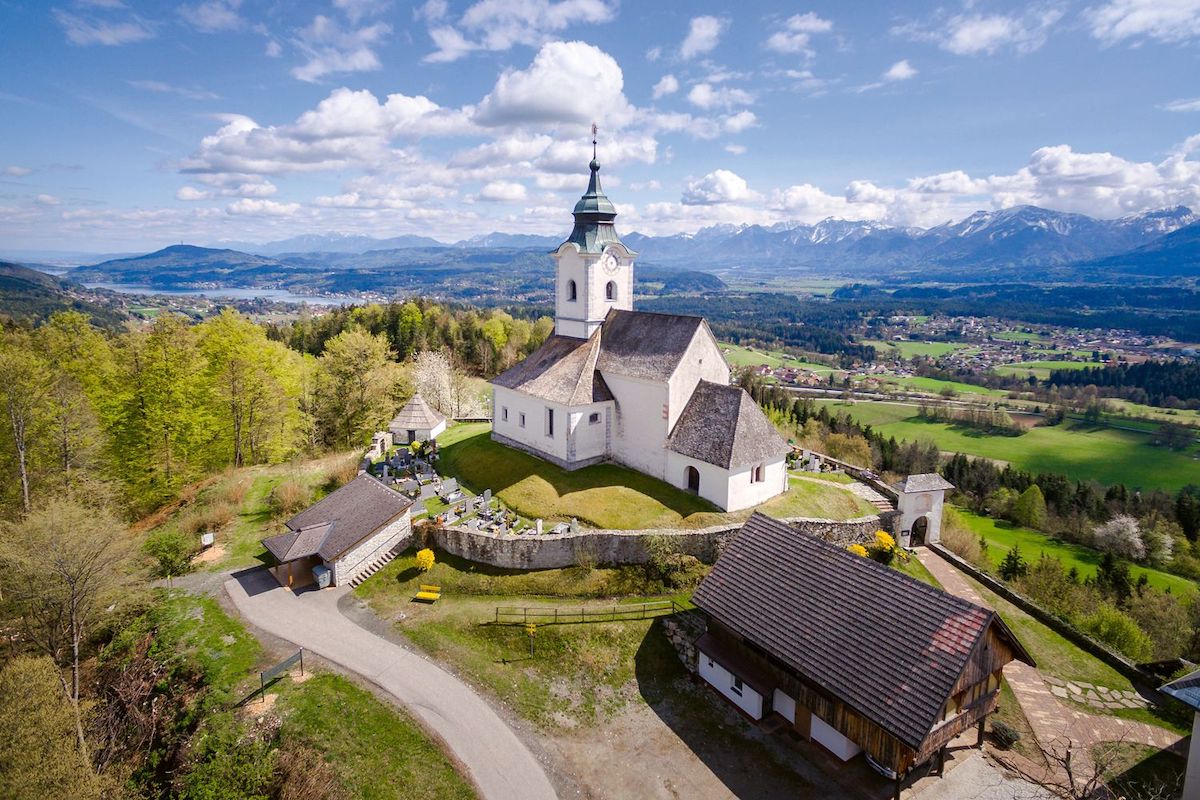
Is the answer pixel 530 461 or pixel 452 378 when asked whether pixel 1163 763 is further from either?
pixel 452 378

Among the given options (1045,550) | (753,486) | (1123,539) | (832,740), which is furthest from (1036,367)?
(832,740)

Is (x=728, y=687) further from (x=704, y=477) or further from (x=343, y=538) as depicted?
(x=343, y=538)

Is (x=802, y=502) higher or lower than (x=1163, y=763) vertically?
higher

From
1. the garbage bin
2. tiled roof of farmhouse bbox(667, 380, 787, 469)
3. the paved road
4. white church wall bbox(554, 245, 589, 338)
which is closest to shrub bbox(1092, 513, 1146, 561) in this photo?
tiled roof of farmhouse bbox(667, 380, 787, 469)

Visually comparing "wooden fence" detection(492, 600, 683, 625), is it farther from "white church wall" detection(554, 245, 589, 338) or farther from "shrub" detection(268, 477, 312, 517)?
"white church wall" detection(554, 245, 589, 338)

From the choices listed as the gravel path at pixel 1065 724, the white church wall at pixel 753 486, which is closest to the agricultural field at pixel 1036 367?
the white church wall at pixel 753 486

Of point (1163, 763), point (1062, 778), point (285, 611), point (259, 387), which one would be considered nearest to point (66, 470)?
point (259, 387)

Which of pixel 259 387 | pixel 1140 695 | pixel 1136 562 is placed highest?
pixel 259 387

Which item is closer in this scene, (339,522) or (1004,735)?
(1004,735)
